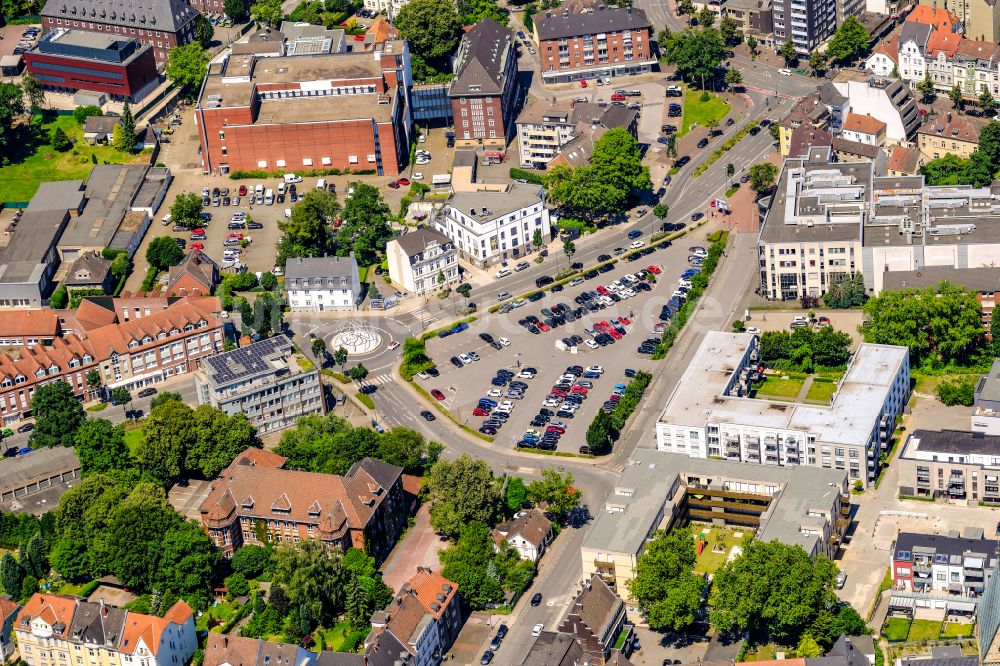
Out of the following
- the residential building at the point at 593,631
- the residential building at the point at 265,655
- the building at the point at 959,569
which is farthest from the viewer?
the building at the point at 959,569

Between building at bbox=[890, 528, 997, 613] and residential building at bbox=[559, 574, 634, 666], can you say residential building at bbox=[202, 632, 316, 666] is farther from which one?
building at bbox=[890, 528, 997, 613]

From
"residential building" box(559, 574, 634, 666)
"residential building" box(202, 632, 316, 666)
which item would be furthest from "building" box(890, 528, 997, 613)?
"residential building" box(202, 632, 316, 666)

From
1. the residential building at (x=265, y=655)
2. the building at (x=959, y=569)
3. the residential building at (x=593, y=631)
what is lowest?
the residential building at (x=265, y=655)

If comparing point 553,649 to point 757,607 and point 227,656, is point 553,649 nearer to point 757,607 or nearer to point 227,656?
point 757,607

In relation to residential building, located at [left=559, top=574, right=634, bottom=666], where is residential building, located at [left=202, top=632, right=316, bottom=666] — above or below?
below

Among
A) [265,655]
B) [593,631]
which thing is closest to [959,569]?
[593,631]

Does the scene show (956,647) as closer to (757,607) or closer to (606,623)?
(757,607)

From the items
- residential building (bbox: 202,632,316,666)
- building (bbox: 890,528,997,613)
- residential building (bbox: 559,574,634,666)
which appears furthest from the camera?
building (bbox: 890,528,997,613)

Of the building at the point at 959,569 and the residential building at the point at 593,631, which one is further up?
the building at the point at 959,569

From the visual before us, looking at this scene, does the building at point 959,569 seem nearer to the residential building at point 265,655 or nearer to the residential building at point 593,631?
the residential building at point 593,631

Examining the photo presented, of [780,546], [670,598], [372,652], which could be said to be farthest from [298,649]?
[780,546]

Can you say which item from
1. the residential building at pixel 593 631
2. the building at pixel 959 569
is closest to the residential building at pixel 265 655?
the residential building at pixel 593 631
